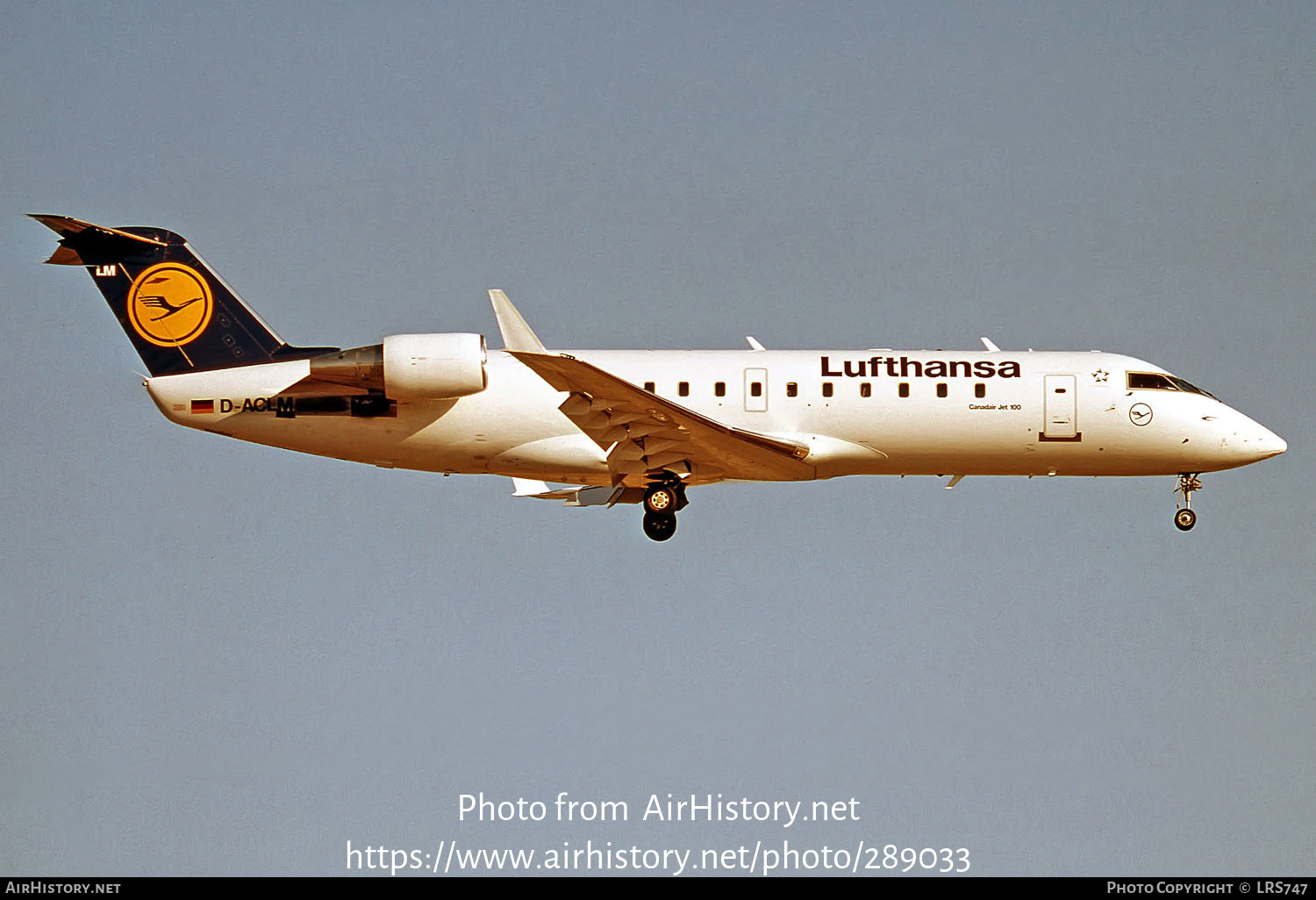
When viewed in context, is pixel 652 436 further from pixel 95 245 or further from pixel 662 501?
pixel 95 245

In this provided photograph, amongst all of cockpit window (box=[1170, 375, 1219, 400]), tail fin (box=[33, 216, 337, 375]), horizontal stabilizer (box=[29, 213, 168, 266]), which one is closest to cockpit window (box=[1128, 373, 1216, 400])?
cockpit window (box=[1170, 375, 1219, 400])

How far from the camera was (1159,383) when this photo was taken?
3288 cm

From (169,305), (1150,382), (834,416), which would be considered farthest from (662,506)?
(169,305)

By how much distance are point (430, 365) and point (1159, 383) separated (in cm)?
1254

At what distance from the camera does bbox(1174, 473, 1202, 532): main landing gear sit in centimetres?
3309

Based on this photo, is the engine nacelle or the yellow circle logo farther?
the yellow circle logo

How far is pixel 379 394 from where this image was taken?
102ft

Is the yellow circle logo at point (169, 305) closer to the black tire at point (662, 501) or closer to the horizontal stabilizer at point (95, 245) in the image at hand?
the horizontal stabilizer at point (95, 245)

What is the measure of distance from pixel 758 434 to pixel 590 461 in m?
2.82

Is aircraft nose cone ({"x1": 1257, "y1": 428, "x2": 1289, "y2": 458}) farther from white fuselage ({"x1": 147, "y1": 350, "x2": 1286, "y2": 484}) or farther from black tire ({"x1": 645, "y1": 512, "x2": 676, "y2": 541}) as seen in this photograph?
black tire ({"x1": 645, "y1": 512, "x2": 676, "y2": 541})

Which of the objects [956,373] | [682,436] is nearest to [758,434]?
[682,436]

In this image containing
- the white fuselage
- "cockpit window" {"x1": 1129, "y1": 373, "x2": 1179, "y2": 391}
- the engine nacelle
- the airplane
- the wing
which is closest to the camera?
the wing
